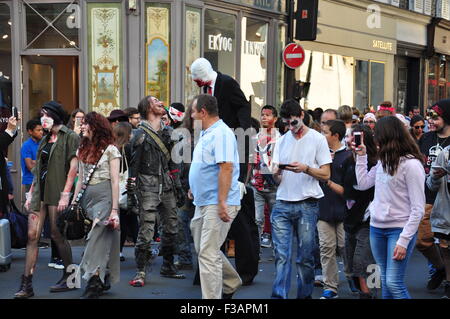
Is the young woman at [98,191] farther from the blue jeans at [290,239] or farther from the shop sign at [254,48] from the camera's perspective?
the shop sign at [254,48]

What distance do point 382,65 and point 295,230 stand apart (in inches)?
705

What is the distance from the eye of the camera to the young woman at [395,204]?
606 cm

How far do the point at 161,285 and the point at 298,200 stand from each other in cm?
220

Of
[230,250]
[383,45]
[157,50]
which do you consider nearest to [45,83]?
[157,50]

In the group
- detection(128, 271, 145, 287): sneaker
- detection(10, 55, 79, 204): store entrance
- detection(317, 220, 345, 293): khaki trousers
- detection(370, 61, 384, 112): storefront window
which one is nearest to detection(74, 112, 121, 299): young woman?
detection(128, 271, 145, 287): sneaker

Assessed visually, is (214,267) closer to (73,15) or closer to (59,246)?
(59,246)

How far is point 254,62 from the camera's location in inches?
696

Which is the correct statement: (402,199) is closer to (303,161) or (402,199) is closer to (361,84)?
(303,161)

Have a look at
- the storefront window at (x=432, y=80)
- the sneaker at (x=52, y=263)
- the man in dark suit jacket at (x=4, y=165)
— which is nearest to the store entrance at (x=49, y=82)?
the man in dark suit jacket at (x=4, y=165)

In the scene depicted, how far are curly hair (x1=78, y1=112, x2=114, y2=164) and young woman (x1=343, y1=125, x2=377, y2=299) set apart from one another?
2419 millimetres

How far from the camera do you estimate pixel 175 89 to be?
47.7 feet

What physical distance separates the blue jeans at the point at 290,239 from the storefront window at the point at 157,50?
7479mm
